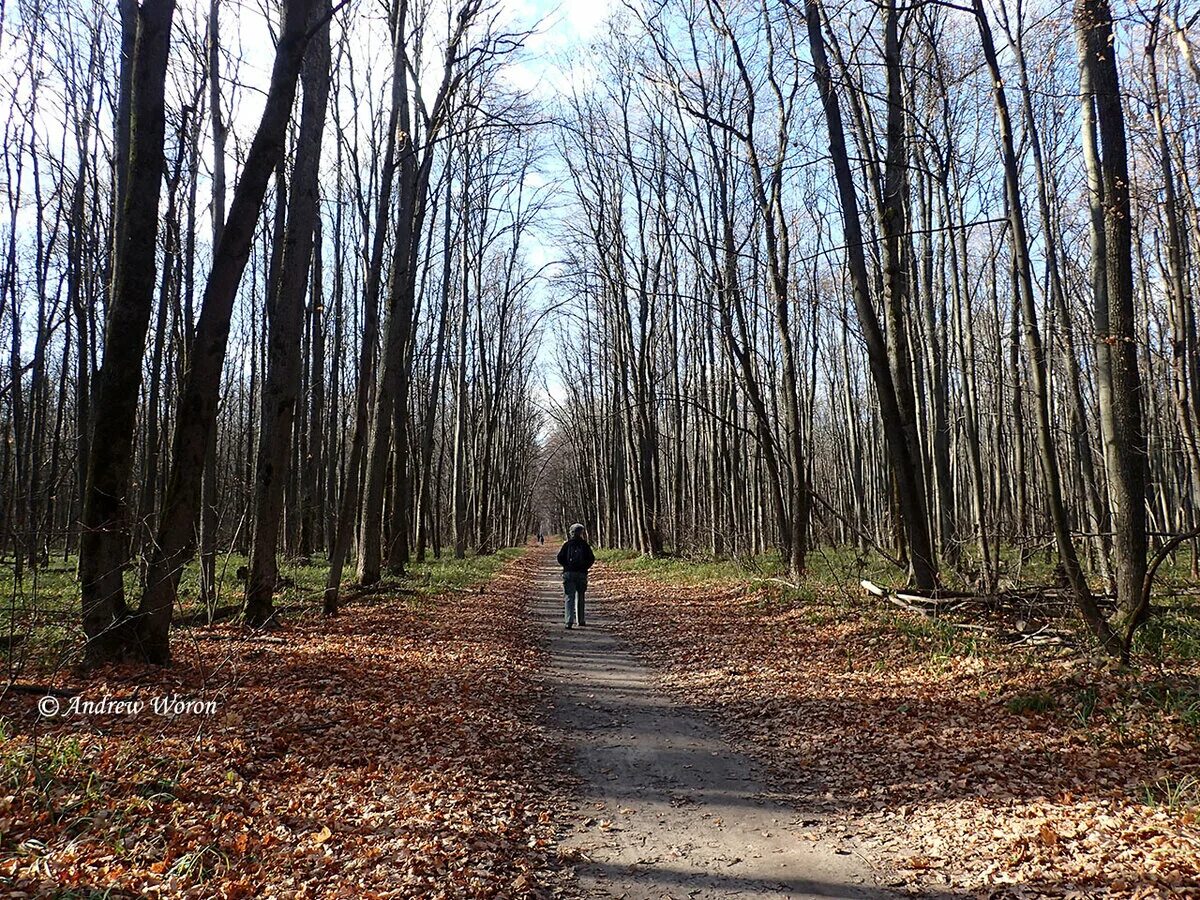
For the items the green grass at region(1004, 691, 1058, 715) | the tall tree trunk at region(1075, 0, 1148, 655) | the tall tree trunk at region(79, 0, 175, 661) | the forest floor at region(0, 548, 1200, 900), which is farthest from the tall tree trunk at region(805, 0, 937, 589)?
the tall tree trunk at region(79, 0, 175, 661)

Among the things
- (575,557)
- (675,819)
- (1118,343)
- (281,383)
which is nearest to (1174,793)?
(675,819)

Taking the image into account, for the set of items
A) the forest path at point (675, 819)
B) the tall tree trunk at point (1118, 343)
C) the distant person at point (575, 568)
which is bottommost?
the forest path at point (675, 819)

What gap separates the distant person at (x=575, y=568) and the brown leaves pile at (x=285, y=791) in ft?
14.4

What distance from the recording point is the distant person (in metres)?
11.5

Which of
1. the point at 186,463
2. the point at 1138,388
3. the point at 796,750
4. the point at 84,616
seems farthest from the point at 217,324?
the point at 1138,388

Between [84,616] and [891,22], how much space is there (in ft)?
39.5

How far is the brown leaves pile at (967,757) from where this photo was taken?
3.56m

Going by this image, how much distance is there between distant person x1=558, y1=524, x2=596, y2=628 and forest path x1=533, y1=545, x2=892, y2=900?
424 cm

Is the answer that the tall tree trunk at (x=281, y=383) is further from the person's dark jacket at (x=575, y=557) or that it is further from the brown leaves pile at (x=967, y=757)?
the brown leaves pile at (x=967, y=757)

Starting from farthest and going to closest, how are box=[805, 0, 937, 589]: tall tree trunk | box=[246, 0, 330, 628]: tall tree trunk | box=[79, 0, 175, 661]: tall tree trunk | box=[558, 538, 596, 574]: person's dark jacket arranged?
box=[558, 538, 596, 574]: person's dark jacket < box=[246, 0, 330, 628]: tall tree trunk < box=[805, 0, 937, 589]: tall tree trunk < box=[79, 0, 175, 661]: tall tree trunk

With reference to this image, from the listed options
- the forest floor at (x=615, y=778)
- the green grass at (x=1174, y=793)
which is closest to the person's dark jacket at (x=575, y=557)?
the forest floor at (x=615, y=778)

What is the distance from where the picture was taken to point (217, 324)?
6.89 meters

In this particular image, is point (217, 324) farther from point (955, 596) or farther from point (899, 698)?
point (955, 596)

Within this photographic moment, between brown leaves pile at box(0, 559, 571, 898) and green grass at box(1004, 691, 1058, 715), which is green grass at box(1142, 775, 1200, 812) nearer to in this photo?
green grass at box(1004, 691, 1058, 715)
